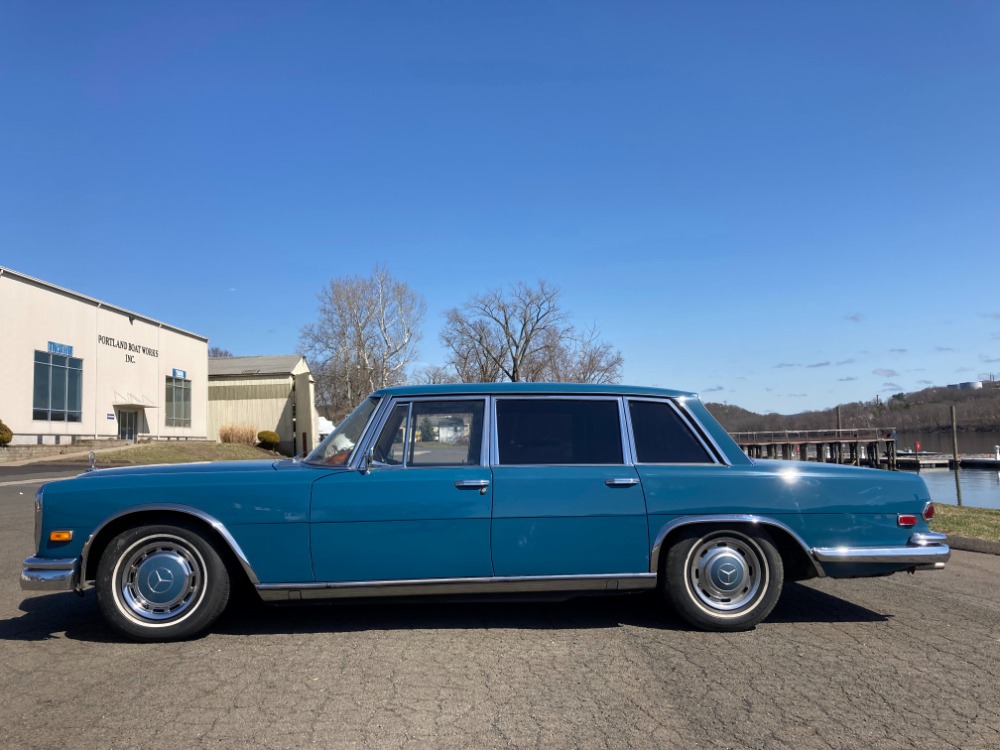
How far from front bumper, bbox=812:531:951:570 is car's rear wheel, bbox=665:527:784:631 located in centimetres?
32

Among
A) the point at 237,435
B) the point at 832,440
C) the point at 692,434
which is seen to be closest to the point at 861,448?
the point at 832,440

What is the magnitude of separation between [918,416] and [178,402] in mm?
128564

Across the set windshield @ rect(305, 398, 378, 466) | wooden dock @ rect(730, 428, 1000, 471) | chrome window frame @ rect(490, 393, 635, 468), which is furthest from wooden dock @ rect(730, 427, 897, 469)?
windshield @ rect(305, 398, 378, 466)

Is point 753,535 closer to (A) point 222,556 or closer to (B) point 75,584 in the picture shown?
(A) point 222,556

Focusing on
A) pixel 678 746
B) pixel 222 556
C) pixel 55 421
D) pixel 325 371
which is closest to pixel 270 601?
pixel 222 556

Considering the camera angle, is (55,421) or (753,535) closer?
(753,535)

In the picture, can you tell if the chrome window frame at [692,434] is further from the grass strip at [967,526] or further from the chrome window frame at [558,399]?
the grass strip at [967,526]

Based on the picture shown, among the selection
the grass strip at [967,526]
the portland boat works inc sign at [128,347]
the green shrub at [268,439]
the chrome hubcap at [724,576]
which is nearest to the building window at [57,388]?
the portland boat works inc sign at [128,347]

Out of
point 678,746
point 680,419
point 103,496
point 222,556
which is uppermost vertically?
point 680,419

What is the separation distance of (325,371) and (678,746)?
60.3 metres

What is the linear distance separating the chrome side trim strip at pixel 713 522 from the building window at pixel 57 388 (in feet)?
113

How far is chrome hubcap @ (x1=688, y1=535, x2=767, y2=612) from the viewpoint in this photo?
469cm

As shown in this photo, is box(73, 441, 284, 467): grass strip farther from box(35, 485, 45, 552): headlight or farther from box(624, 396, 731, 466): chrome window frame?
box(624, 396, 731, 466): chrome window frame

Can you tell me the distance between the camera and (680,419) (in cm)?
502
